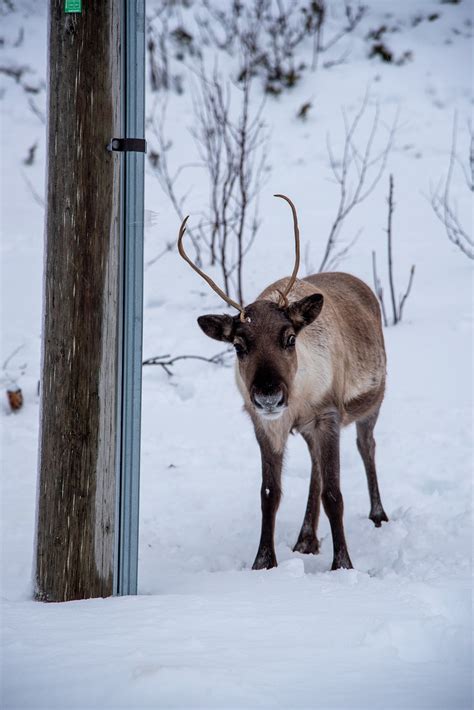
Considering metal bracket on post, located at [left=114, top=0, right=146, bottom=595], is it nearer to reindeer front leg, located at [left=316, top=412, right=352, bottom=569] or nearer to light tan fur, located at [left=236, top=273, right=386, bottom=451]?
light tan fur, located at [left=236, top=273, right=386, bottom=451]

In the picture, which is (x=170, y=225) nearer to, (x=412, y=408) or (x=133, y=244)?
(x=412, y=408)

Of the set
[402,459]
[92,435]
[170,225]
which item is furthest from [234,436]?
[170,225]

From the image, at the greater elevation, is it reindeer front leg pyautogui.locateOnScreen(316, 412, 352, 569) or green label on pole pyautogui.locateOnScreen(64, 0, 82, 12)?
green label on pole pyautogui.locateOnScreen(64, 0, 82, 12)

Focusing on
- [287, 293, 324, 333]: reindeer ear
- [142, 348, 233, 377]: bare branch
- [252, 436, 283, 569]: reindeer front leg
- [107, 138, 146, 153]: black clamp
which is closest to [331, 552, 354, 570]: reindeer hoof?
[252, 436, 283, 569]: reindeer front leg

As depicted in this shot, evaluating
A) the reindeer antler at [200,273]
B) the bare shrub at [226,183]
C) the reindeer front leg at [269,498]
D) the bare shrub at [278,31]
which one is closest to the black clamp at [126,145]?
the reindeer antler at [200,273]

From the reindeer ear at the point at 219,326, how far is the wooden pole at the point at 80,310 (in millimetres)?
723

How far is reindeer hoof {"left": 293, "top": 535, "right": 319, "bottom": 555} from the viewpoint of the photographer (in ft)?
14.3

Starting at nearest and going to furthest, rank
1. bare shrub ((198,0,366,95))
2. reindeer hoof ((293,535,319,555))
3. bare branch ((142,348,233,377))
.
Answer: reindeer hoof ((293,535,319,555)), bare branch ((142,348,233,377)), bare shrub ((198,0,366,95))

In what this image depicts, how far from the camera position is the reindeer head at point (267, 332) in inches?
140

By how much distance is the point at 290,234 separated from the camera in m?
9.61

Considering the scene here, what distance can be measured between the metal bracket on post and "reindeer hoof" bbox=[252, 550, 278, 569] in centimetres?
96

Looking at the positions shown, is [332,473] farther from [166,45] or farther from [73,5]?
[166,45]

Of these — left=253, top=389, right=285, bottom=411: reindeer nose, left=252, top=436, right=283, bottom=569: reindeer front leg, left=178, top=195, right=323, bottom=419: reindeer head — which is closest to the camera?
left=253, top=389, right=285, bottom=411: reindeer nose

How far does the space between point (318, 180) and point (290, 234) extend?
1.36m
